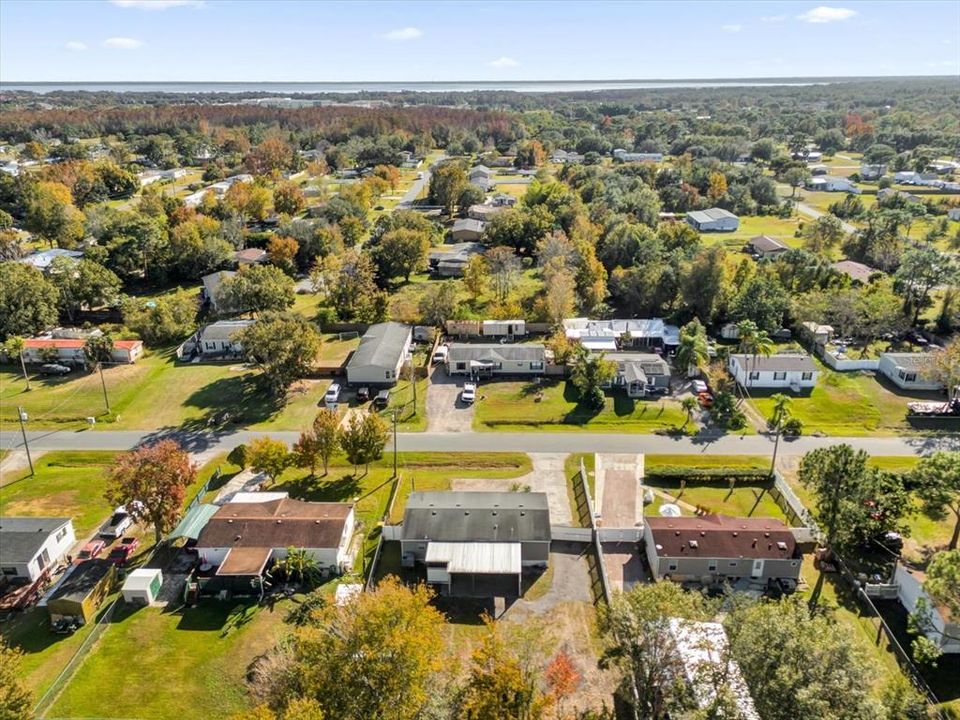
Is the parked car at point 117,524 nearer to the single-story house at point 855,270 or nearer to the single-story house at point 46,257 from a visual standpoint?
the single-story house at point 46,257

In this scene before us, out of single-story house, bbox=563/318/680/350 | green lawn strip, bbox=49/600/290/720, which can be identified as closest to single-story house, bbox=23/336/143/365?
green lawn strip, bbox=49/600/290/720

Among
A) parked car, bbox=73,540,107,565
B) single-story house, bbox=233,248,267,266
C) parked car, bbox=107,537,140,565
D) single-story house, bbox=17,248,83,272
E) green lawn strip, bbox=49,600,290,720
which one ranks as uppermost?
single-story house, bbox=17,248,83,272

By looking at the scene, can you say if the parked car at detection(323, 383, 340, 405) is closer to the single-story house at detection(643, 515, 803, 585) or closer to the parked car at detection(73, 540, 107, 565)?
the parked car at detection(73, 540, 107, 565)

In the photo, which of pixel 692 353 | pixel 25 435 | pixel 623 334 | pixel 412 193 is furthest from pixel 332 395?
pixel 412 193

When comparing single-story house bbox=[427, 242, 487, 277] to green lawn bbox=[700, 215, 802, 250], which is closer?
single-story house bbox=[427, 242, 487, 277]

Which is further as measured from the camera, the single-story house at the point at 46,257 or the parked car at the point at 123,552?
the single-story house at the point at 46,257

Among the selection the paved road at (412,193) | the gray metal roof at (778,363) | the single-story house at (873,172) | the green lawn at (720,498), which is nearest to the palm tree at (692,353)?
the gray metal roof at (778,363)
